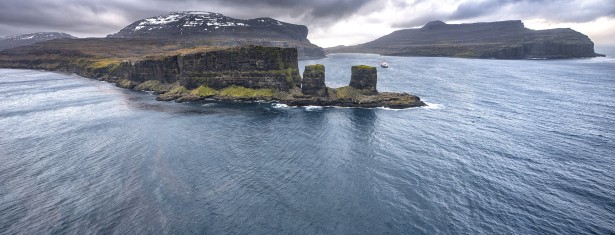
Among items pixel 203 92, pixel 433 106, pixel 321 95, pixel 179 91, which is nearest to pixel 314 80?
pixel 321 95

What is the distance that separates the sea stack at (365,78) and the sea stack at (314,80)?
12.1m

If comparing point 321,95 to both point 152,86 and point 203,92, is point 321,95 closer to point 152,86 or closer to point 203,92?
point 203,92

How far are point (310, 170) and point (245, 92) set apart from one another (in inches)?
2849

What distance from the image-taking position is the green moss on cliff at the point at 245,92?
11678 cm

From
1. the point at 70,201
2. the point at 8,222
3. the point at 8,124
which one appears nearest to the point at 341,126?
the point at 70,201

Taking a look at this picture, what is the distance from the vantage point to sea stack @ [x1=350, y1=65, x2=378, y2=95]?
10750 cm

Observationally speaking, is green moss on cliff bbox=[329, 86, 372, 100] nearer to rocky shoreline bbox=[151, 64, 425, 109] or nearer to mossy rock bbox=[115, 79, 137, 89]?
rocky shoreline bbox=[151, 64, 425, 109]

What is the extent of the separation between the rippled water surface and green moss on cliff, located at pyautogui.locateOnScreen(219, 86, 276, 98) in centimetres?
1734

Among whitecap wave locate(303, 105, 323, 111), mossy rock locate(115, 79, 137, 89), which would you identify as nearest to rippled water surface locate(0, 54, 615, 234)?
whitecap wave locate(303, 105, 323, 111)

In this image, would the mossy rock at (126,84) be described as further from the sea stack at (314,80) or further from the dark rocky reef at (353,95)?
the sea stack at (314,80)

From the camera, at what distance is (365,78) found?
108250mm

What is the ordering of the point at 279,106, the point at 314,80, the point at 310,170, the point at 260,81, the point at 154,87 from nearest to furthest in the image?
the point at 310,170 → the point at 279,106 → the point at 314,80 → the point at 260,81 → the point at 154,87

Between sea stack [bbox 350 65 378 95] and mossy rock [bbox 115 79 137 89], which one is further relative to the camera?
mossy rock [bbox 115 79 137 89]

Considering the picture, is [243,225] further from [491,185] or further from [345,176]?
[491,185]
